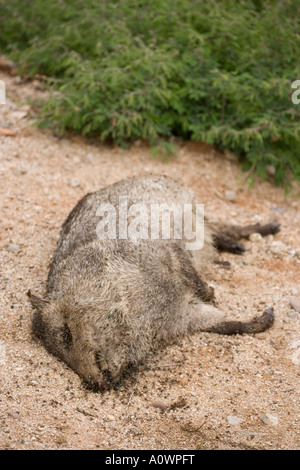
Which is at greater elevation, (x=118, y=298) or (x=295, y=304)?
(x=118, y=298)

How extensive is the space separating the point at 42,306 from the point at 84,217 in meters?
0.86

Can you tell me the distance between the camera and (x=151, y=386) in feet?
10.5

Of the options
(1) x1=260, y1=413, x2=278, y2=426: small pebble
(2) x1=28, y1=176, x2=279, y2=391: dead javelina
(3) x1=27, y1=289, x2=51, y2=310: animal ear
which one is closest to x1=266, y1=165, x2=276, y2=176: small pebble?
(2) x1=28, y1=176, x2=279, y2=391: dead javelina

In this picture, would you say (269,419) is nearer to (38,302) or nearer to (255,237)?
(38,302)

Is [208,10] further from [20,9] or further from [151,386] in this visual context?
[151,386]

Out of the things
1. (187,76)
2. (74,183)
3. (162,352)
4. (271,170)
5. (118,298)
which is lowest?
(162,352)

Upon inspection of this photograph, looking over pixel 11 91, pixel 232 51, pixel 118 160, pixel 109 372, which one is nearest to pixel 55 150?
pixel 118 160

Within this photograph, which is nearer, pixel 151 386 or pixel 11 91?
pixel 151 386

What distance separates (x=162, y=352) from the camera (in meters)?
3.49

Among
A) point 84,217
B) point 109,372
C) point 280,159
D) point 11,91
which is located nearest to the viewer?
point 109,372

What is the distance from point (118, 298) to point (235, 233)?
1.99m

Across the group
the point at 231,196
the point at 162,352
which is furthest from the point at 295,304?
the point at 231,196

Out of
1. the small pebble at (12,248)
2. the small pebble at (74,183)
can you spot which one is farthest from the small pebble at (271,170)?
the small pebble at (12,248)

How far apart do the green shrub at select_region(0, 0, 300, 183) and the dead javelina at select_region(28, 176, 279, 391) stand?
1.45m
